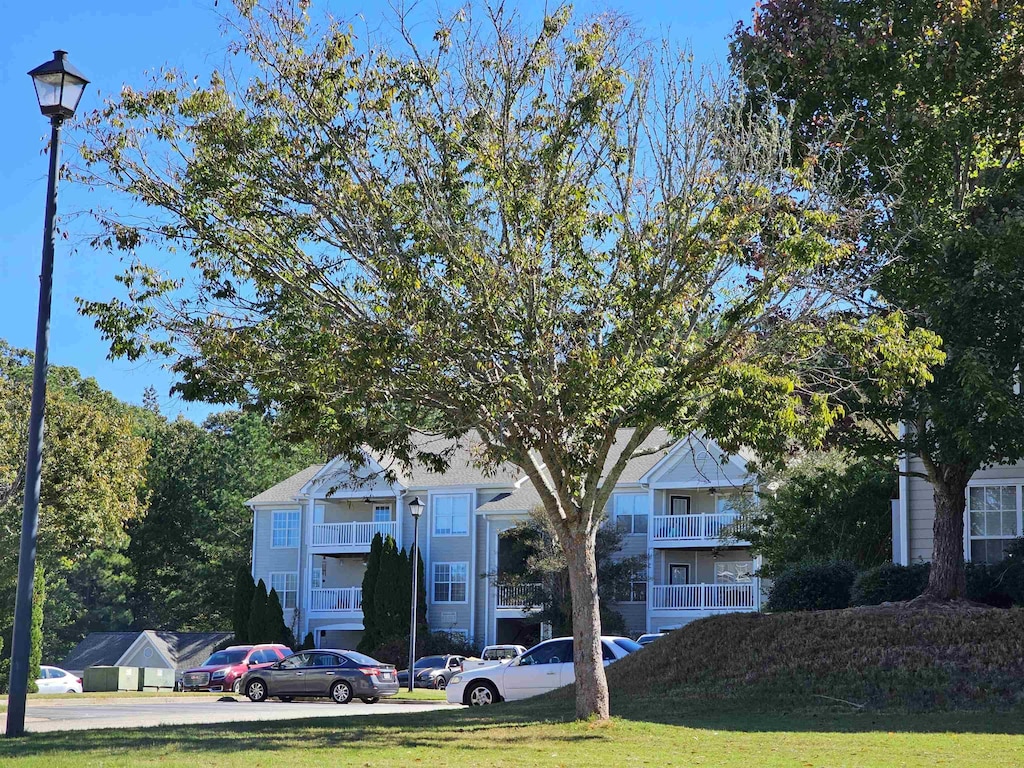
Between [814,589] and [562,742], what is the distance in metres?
12.5

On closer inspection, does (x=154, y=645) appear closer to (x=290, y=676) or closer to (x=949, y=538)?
(x=290, y=676)

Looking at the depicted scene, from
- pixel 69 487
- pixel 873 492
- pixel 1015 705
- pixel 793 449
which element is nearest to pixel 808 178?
pixel 793 449

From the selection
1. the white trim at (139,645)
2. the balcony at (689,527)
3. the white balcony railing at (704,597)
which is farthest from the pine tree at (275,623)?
the balcony at (689,527)

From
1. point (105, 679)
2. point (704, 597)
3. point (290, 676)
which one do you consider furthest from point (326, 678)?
point (704, 597)

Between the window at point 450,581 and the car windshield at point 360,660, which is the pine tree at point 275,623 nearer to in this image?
the window at point 450,581

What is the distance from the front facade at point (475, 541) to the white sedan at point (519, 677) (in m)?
17.3

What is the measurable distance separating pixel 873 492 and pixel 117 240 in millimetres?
22312

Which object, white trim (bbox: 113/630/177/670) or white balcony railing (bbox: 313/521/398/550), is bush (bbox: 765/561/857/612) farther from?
white trim (bbox: 113/630/177/670)

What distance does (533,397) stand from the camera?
603 inches

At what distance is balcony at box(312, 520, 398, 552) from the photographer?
171 feet

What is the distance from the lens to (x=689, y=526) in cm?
4597

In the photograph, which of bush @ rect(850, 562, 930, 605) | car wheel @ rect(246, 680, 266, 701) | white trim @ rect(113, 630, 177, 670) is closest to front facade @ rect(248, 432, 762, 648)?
white trim @ rect(113, 630, 177, 670)

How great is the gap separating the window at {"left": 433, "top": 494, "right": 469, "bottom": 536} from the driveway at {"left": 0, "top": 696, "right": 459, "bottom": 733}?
18.8 m

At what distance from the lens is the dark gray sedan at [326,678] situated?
101 feet
